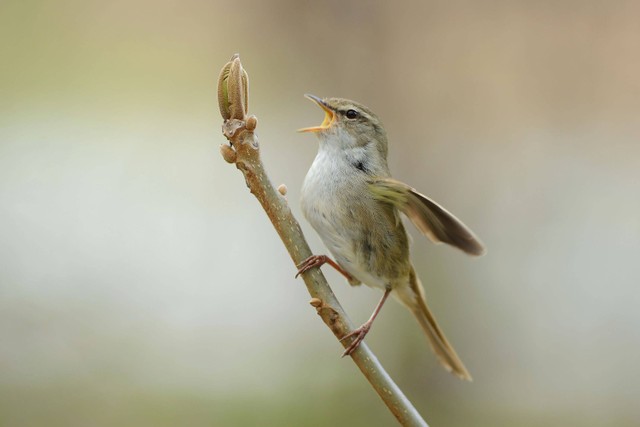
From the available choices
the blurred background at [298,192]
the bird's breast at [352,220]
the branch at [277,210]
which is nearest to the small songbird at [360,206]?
the bird's breast at [352,220]

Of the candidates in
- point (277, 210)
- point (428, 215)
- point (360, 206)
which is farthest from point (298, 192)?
point (277, 210)

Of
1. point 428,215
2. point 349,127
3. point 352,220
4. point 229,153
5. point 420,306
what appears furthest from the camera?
point 420,306

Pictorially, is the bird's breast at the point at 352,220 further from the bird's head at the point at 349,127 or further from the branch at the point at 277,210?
the branch at the point at 277,210

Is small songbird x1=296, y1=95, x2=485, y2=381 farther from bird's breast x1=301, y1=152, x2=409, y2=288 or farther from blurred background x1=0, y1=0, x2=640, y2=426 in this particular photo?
blurred background x1=0, y1=0, x2=640, y2=426

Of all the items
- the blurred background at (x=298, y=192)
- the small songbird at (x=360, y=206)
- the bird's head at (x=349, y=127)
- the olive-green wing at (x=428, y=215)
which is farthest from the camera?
the blurred background at (x=298, y=192)

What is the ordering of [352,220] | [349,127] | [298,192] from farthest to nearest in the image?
1. [298,192]
2. [349,127]
3. [352,220]

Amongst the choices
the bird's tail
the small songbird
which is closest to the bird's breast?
the small songbird

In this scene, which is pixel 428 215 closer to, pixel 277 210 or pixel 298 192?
pixel 277 210
